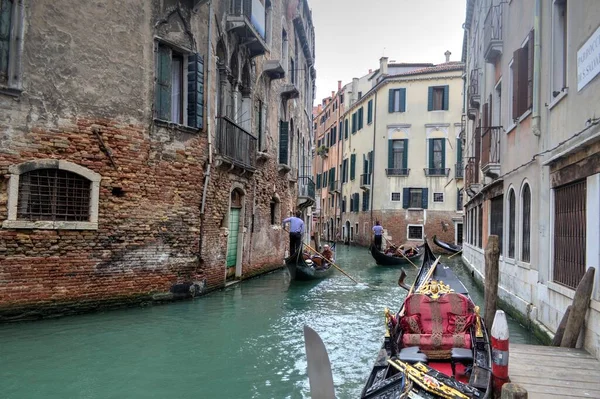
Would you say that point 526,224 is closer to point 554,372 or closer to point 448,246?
point 554,372

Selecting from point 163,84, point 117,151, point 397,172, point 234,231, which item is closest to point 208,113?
point 163,84

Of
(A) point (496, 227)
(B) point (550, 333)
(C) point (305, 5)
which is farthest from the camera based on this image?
(C) point (305, 5)

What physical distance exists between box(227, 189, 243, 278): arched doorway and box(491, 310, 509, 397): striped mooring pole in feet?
22.7

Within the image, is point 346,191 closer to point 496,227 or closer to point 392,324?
point 496,227

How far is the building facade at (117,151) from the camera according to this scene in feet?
20.6

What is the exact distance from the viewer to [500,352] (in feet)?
11.3

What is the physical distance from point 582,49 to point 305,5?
1377 centimetres

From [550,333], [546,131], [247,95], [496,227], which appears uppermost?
[247,95]

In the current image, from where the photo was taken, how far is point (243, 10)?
9516 mm

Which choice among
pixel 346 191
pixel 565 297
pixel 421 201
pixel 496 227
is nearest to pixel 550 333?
pixel 565 297

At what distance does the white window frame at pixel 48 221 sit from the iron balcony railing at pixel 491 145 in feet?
20.6

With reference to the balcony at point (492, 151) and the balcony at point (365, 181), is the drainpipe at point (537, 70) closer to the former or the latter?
the balcony at point (492, 151)

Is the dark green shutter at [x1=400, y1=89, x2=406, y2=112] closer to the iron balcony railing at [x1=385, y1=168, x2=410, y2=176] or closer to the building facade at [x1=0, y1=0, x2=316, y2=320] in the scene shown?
the iron balcony railing at [x1=385, y1=168, x2=410, y2=176]

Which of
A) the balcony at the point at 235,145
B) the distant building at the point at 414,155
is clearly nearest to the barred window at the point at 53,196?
the balcony at the point at 235,145
